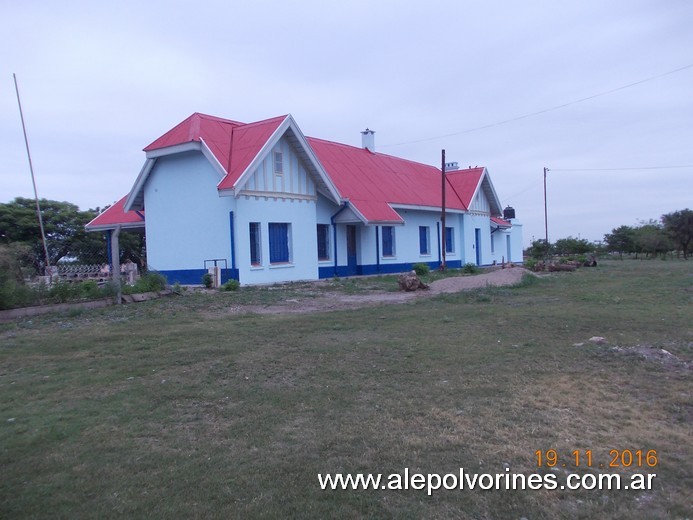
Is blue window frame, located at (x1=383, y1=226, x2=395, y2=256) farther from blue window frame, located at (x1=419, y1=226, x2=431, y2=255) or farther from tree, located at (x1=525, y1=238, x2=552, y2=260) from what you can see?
tree, located at (x1=525, y1=238, x2=552, y2=260)

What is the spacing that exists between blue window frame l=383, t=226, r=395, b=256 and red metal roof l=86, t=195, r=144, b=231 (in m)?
11.0

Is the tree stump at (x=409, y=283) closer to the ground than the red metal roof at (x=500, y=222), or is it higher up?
closer to the ground

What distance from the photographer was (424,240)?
32.2 metres

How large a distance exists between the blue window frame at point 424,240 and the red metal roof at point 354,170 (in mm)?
1534

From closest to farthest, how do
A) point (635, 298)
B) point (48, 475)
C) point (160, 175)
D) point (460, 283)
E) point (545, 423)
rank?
point (48, 475) → point (545, 423) → point (635, 298) → point (460, 283) → point (160, 175)

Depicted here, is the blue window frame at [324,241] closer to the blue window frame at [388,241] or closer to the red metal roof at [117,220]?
the blue window frame at [388,241]

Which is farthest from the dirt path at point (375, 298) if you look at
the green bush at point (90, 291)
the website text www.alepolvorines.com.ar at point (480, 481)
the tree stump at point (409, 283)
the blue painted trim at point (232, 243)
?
the website text www.alepolvorines.com.ar at point (480, 481)

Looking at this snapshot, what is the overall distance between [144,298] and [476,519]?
42.9ft

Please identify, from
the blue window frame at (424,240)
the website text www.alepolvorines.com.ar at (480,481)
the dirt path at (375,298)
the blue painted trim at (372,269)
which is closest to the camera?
the website text www.alepolvorines.com.ar at (480,481)

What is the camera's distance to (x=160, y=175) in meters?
22.2

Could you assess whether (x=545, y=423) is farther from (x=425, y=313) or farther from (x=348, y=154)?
(x=348, y=154)

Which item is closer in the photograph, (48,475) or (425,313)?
(48,475)

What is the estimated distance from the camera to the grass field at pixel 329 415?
4.04m

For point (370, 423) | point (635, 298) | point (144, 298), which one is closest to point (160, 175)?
point (144, 298)
